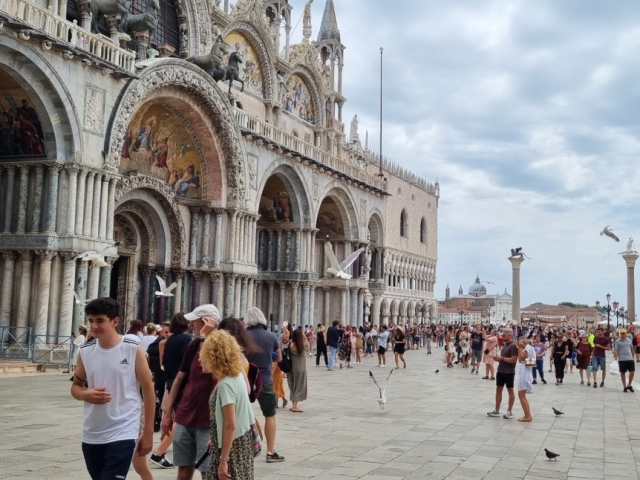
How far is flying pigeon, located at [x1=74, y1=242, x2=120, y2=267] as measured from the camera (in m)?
17.9

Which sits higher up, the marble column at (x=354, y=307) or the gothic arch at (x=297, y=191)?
the gothic arch at (x=297, y=191)

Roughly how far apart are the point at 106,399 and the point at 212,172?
839 inches

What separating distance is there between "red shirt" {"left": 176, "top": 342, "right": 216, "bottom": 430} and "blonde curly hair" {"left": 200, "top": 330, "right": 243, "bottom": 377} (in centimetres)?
47

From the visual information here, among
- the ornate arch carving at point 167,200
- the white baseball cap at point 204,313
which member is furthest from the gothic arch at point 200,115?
the white baseball cap at point 204,313

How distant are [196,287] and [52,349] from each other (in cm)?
809

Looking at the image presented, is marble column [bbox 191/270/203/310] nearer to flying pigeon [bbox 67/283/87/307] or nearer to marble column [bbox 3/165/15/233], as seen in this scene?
flying pigeon [bbox 67/283/87/307]

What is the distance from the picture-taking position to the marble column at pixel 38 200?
59.3 feet

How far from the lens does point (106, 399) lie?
15.0 ft

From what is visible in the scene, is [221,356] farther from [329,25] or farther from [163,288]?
[329,25]

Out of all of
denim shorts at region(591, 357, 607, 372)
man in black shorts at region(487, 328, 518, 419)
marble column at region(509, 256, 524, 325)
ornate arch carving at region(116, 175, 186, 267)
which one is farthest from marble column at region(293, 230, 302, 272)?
man in black shorts at region(487, 328, 518, 419)

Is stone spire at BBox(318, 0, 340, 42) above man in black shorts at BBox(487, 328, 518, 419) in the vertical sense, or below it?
above

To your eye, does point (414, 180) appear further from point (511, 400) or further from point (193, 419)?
point (193, 419)

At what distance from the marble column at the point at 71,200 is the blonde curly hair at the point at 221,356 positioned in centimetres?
1396

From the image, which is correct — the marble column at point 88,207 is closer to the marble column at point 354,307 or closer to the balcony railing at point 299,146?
the balcony railing at point 299,146
